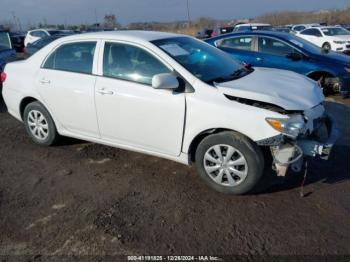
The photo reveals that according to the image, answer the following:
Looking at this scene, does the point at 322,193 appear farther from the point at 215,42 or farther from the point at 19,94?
the point at 215,42

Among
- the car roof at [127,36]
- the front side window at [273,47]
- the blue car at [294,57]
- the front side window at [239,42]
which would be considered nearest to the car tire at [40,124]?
the car roof at [127,36]

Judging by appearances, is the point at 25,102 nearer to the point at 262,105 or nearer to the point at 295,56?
the point at 262,105

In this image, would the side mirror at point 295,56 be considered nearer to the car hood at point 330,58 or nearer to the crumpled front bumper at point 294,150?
the car hood at point 330,58

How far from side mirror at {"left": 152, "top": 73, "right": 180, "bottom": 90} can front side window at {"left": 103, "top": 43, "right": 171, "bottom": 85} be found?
24 cm

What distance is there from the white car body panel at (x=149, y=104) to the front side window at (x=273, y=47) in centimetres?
343

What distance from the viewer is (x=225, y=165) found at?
138 inches

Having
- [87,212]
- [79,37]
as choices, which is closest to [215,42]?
[79,37]

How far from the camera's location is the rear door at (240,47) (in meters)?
7.74

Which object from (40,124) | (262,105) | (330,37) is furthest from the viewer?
(330,37)

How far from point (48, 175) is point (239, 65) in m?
2.89

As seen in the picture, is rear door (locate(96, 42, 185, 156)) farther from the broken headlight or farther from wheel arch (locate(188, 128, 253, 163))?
the broken headlight

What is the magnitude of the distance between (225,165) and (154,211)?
884 millimetres

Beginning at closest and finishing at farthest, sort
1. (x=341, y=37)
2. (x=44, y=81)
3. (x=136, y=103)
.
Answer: (x=136, y=103), (x=44, y=81), (x=341, y=37)

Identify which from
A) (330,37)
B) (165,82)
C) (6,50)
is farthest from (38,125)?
(330,37)
